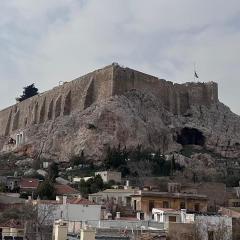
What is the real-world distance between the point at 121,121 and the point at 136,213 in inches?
1504

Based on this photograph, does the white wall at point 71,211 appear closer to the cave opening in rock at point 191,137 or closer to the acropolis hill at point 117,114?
the acropolis hill at point 117,114

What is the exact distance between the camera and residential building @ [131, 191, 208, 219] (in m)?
45.2

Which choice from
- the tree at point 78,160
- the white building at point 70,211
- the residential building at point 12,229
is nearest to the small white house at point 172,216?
the white building at point 70,211

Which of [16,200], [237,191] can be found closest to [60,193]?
[16,200]

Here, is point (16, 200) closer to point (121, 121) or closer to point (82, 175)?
point (82, 175)

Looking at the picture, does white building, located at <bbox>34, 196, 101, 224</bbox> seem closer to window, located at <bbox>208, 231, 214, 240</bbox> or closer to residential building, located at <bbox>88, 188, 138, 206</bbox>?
window, located at <bbox>208, 231, 214, 240</bbox>

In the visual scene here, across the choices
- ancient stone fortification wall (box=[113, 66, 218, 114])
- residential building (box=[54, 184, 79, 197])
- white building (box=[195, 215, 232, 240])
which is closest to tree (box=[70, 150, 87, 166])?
ancient stone fortification wall (box=[113, 66, 218, 114])

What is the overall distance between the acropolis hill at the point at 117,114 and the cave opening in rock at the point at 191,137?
2.17ft

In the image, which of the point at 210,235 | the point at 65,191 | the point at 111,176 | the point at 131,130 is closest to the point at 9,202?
the point at 65,191

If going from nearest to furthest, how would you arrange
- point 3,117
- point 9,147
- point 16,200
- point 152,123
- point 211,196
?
point 16,200, point 211,196, point 152,123, point 9,147, point 3,117

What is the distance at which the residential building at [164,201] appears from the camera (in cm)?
4516

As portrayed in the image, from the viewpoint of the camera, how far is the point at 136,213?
4100 centimetres

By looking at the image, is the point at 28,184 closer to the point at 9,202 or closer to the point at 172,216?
the point at 9,202

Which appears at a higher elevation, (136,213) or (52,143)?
(52,143)
